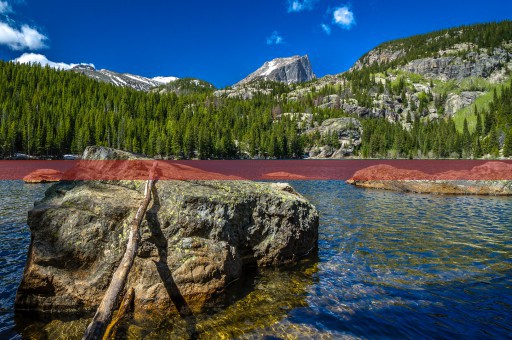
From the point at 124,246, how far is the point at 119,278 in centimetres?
162

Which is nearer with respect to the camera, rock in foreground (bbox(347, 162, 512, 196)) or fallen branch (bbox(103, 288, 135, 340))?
fallen branch (bbox(103, 288, 135, 340))

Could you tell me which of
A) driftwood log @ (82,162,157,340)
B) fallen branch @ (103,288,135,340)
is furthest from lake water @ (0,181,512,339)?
driftwood log @ (82,162,157,340)

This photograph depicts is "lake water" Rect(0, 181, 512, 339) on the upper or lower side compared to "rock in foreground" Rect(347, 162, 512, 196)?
lower

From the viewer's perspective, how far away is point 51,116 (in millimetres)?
149000

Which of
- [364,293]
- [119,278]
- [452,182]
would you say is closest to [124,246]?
[119,278]

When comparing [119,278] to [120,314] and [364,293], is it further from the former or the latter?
[364,293]

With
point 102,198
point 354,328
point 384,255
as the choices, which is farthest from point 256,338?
point 384,255

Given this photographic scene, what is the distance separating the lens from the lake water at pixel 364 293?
6.92 metres

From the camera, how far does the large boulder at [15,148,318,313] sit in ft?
25.2

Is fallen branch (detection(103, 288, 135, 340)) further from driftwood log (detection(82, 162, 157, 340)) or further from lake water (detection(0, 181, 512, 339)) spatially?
driftwood log (detection(82, 162, 157, 340))

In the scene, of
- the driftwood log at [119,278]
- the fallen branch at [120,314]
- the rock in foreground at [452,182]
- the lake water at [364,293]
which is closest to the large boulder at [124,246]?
the fallen branch at [120,314]

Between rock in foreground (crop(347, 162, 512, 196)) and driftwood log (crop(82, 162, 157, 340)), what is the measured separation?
31.6 meters

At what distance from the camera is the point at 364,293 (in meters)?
8.86

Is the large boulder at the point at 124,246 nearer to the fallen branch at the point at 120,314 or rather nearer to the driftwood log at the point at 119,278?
the fallen branch at the point at 120,314
